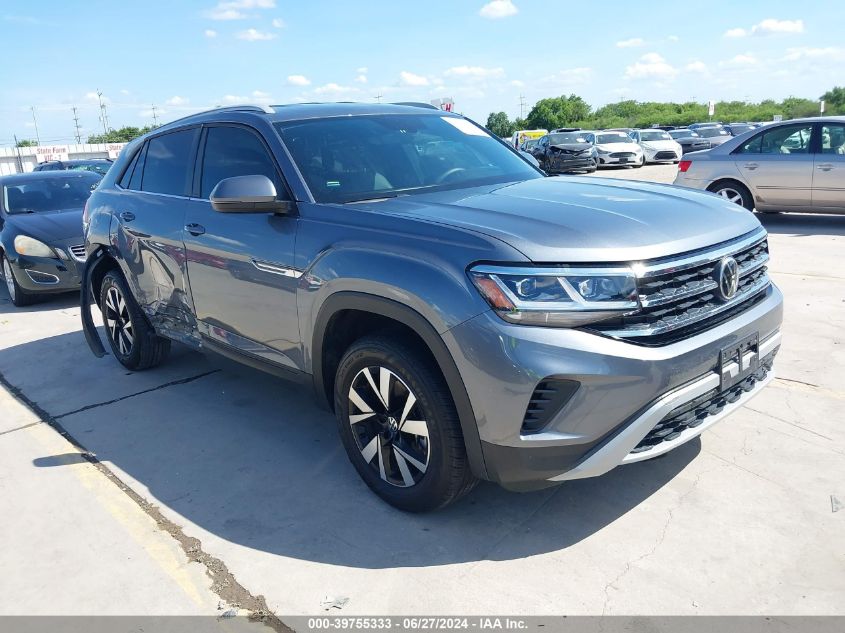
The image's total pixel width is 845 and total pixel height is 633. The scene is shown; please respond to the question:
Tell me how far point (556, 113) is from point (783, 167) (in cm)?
8462

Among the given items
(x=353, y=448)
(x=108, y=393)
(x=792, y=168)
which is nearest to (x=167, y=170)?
(x=108, y=393)

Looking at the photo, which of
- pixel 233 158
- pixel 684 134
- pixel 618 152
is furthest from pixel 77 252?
pixel 684 134

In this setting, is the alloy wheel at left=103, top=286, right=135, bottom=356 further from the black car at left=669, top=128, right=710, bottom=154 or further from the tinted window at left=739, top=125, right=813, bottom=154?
the black car at left=669, top=128, right=710, bottom=154

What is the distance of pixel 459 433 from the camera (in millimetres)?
2850

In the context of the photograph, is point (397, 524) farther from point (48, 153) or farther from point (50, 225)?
point (48, 153)

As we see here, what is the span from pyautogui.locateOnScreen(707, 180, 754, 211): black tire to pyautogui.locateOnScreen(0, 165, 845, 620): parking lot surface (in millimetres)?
6419

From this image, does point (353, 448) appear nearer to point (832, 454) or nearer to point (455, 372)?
point (455, 372)

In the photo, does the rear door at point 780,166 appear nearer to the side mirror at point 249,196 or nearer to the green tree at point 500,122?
the side mirror at point 249,196

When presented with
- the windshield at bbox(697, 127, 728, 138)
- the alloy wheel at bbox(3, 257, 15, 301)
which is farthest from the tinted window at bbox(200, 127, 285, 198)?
the windshield at bbox(697, 127, 728, 138)

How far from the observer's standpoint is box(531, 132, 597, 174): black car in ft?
78.7

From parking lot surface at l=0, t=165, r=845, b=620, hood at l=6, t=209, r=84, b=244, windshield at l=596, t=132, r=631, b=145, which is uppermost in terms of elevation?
windshield at l=596, t=132, r=631, b=145

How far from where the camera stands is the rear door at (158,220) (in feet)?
14.9

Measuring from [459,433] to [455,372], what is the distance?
282mm

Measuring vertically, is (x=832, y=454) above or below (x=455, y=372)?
below
